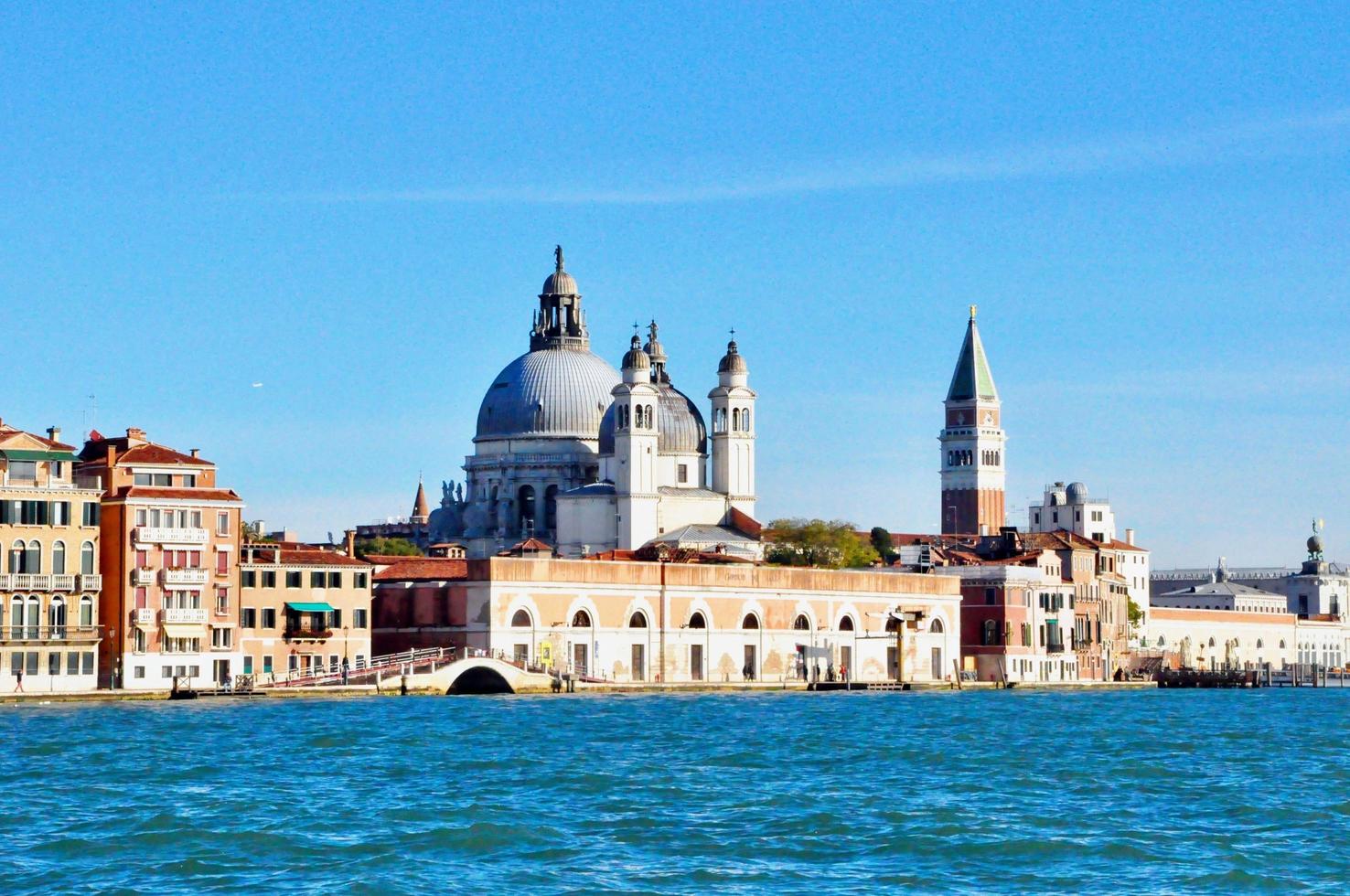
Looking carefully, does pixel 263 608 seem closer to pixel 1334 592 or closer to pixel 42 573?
pixel 42 573

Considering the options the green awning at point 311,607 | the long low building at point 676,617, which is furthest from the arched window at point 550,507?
the green awning at point 311,607

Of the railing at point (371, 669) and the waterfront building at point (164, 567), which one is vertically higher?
the waterfront building at point (164, 567)

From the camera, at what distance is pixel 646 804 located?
32.7 metres

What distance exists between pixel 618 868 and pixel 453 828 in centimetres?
364

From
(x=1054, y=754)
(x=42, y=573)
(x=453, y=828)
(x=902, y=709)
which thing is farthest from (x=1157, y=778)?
(x=42, y=573)

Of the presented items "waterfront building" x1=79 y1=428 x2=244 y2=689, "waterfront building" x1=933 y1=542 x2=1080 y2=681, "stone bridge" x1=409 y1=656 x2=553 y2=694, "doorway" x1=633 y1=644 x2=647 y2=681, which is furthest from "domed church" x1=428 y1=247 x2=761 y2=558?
"waterfront building" x1=79 y1=428 x2=244 y2=689

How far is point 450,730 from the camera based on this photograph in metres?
46.8

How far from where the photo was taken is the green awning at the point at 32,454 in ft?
189

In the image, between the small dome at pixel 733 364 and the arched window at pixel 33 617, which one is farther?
the small dome at pixel 733 364

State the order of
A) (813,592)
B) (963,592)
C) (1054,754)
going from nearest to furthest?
(1054,754)
(813,592)
(963,592)

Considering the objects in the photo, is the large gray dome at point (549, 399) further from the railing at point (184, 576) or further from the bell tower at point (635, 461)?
the railing at point (184, 576)

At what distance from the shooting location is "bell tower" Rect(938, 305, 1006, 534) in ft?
463

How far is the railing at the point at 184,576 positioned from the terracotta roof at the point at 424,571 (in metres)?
11.3

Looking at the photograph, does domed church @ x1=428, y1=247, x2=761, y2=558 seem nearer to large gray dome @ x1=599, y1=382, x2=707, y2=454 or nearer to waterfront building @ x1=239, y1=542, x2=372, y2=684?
large gray dome @ x1=599, y1=382, x2=707, y2=454
